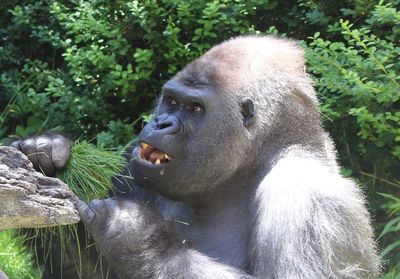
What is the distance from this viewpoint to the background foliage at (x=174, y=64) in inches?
206

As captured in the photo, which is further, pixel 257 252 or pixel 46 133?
pixel 46 133

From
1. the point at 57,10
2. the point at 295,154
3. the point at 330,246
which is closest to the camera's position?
the point at 330,246

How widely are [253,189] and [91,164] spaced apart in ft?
2.56

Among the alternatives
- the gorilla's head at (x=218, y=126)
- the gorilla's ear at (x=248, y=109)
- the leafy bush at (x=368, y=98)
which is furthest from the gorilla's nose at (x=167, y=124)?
the leafy bush at (x=368, y=98)

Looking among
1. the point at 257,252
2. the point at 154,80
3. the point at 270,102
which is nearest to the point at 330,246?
the point at 257,252

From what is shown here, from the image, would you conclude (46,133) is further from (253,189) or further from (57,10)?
(57,10)

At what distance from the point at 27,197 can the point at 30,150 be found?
72 centimetres

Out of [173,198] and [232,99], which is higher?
[232,99]

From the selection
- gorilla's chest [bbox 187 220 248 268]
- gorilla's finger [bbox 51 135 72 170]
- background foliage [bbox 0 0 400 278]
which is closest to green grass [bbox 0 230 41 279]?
background foliage [bbox 0 0 400 278]

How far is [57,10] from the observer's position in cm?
617

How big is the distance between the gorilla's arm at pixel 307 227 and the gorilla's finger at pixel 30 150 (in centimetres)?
99

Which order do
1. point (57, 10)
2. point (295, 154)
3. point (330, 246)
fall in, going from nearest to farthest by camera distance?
point (330, 246), point (295, 154), point (57, 10)

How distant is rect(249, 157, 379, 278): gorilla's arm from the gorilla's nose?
0.46 m

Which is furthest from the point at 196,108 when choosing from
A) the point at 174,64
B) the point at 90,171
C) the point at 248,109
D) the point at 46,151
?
the point at 174,64
